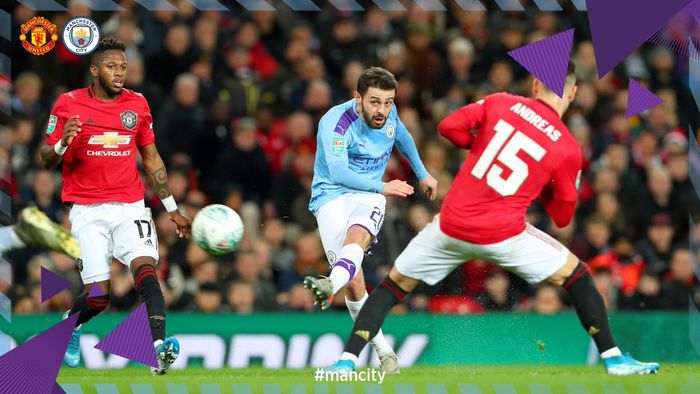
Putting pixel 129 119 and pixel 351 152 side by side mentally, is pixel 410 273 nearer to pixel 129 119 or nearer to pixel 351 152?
pixel 351 152

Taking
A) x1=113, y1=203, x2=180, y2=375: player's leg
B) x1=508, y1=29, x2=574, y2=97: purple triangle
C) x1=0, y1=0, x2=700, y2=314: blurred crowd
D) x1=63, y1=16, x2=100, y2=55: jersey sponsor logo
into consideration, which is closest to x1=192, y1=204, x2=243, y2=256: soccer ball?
x1=113, y1=203, x2=180, y2=375: player's leg

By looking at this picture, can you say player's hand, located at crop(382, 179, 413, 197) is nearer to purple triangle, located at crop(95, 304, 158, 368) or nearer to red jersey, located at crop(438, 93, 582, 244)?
red jersey, located at crop(438, 93, 582, 244)

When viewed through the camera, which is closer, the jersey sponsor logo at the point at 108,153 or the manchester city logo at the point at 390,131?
the jersey sponsor logo at the point at 108,153

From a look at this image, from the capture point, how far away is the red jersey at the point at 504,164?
25.4ft

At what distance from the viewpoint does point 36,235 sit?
12336mm

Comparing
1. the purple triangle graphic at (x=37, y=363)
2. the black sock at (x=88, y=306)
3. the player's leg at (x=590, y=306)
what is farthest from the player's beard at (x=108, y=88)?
the player's leg at (x=590, y=306)

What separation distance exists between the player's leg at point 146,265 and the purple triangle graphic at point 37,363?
73 centimetres

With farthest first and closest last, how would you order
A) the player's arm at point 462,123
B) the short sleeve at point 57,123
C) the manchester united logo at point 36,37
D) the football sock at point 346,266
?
1. the manchester united logo at point 36,37
2. the short sleeve at point 57,123
3. the football sock at point 346,266
4. the player's arm at point 462,123

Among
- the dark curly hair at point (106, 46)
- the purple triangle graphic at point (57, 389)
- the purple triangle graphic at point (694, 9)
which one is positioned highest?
the purple triangle graphic at point (694, 9)

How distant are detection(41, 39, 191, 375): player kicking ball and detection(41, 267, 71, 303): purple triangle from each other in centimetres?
351

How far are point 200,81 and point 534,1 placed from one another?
4.44m

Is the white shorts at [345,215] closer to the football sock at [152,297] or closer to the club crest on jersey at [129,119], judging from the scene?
the football sock at [152,297]

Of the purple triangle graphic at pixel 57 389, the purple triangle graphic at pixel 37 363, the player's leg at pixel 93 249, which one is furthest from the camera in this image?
the player's leg at pixel 93 249

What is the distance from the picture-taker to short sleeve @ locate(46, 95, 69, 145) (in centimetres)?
897
